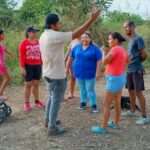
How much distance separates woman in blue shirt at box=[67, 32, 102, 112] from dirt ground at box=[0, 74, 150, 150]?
404 millimetres

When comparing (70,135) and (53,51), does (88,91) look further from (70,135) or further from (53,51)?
(53,51)

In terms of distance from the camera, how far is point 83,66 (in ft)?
26.0

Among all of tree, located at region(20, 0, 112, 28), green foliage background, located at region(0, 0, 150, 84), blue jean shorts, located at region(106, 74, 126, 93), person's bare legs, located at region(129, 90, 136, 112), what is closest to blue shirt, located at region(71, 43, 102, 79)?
person's bare legs, located at region(129, 90, 136, 112)

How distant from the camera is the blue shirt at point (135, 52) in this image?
6.88 meters

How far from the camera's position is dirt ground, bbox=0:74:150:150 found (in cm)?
624

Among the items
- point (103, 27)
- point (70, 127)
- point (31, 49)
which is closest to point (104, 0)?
point (103, 27)

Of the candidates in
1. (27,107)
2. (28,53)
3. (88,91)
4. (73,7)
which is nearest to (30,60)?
(28,53)

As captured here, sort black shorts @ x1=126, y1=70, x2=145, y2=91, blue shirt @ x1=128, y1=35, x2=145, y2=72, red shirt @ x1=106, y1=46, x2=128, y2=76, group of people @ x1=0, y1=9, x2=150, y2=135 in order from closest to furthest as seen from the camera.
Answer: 1. group of people @ x1=0, y1=9, x2=150, y2=135
2. red shirt @ x1=106, y1=46, x2=128, y2=76
3. blue shirt @ x1=128, y1=35, x2=145, y2=72
4. black shorts @ x1=126, y1=70, x2=145, y2=91

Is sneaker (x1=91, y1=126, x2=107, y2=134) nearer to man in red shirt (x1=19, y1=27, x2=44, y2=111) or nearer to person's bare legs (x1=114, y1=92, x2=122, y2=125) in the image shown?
person's bare legs (x1=114, y1=92, x2=122, y2=125)

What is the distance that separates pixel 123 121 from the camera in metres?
7.38

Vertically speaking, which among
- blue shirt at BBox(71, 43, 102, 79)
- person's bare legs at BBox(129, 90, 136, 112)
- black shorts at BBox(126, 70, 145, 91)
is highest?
blue shirt at BBox(71, 43, 102, 79)

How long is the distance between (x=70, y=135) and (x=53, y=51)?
1.29 meters

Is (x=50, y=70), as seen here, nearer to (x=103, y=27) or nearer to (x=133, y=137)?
(x=133, y=137)

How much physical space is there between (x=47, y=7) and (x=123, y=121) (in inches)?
343
